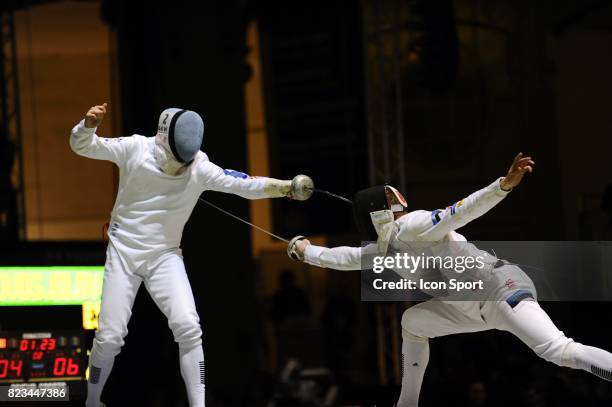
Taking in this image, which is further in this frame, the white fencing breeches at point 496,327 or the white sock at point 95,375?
the white sock at point 95,375

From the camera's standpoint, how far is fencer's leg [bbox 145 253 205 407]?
6387 mm

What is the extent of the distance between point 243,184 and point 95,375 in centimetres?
133

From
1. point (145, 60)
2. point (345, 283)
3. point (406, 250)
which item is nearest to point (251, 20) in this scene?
point (145, 60)

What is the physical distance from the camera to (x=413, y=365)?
671cm

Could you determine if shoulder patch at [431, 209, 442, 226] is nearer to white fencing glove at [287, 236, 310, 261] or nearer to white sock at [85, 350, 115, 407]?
white fencing glove at [287, 236, 310, 261]

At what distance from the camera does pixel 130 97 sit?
12.0 m

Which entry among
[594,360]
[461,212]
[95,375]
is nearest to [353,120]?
[461,212]

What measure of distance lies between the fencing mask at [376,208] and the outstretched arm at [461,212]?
0.31 ft

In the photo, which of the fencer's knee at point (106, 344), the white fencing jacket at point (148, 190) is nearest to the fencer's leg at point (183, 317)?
the white fencing jacket at point (148, 190)

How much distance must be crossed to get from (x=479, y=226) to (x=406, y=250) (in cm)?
670

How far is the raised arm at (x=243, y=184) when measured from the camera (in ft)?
21.5

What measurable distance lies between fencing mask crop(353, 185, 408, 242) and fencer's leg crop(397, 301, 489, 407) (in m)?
0.50

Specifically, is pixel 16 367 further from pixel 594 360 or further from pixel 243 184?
pixel 594 360

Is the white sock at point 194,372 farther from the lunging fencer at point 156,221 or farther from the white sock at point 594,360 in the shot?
the white sock at point 594,360
